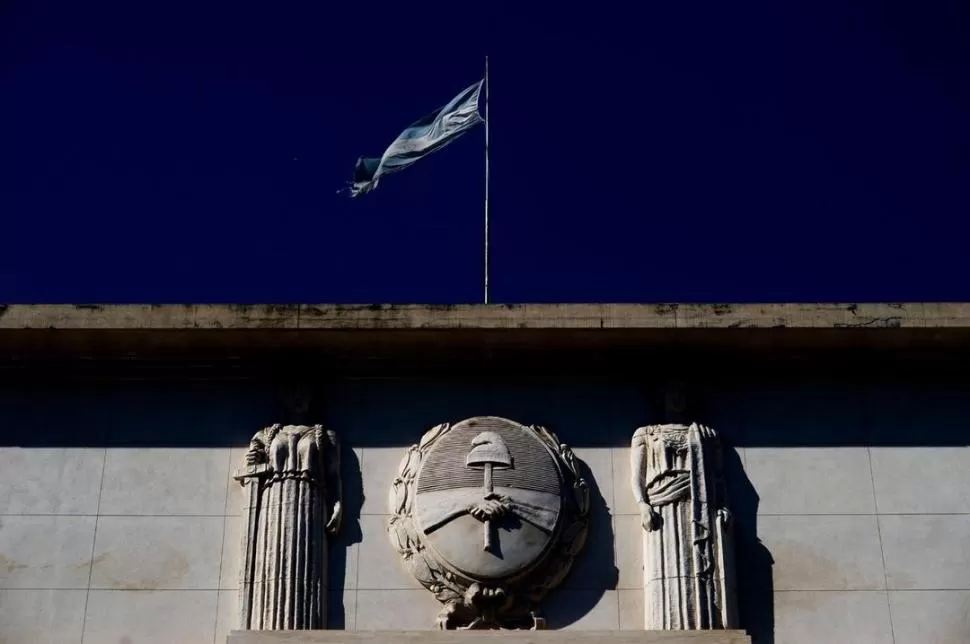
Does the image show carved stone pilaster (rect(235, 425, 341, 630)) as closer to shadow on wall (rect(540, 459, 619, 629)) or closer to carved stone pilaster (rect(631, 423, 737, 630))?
shadow on wall (rect(540, 459, 619, 629))

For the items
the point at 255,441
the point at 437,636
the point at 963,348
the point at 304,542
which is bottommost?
the point at 437,636

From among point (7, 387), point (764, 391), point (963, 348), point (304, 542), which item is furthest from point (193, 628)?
point (963, 348)

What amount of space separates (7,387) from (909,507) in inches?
334

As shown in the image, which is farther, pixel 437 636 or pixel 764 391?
pixel 764 391

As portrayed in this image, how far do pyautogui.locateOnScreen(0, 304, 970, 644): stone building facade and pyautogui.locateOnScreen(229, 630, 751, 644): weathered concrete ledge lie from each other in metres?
0.49

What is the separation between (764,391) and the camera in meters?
14.8

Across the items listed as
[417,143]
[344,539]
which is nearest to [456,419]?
[344,539]

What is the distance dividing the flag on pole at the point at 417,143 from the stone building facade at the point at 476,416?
2.90m

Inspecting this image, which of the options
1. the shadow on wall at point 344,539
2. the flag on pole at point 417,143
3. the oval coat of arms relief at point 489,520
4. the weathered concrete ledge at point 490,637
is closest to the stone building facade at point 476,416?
the shadow on wall at point 344,539

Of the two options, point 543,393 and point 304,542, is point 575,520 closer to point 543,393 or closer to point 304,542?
point 543,393

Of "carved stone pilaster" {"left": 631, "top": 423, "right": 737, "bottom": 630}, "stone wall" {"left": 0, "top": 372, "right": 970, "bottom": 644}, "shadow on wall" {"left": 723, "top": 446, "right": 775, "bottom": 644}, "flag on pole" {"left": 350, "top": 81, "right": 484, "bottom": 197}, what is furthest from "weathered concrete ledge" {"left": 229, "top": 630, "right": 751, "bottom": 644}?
"flag on pole" {"left": 350, "top": 81, "right": 484, "bottom": 197}

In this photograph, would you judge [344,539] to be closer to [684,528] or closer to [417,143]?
[684,528]

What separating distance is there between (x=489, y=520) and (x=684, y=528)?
1.75 m

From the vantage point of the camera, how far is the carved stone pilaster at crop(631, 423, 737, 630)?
537 inches
